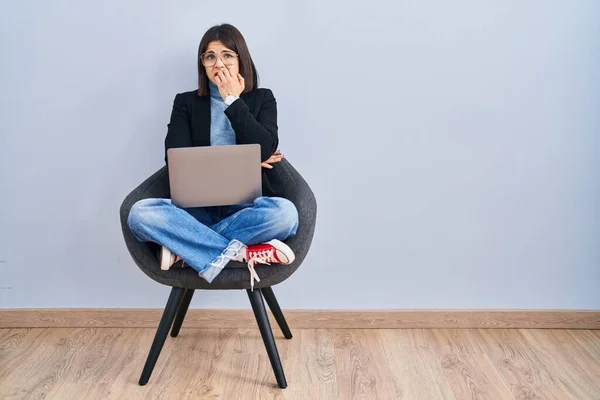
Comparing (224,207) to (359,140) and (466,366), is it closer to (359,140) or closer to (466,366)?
(359,140)

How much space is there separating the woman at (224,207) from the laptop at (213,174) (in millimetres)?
45

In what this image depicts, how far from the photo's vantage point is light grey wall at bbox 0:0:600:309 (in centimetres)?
241

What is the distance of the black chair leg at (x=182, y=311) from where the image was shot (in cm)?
237

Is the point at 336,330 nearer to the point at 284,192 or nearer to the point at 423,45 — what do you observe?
the point at 284,192

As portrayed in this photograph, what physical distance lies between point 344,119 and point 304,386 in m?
0.93

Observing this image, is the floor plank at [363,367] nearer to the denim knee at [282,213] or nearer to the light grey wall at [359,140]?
→ the light grey wall at [359,140]

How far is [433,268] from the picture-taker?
A: 2551mm

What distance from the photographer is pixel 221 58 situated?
2281 mm

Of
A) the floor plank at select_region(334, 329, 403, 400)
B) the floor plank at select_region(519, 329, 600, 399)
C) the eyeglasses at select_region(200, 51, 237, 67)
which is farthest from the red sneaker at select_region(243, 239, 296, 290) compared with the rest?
the floor plank at select_region(519, 329, 600, 399)

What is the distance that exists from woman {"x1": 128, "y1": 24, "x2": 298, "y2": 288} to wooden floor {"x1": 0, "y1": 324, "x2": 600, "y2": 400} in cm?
36

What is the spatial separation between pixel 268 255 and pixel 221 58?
2.28ft

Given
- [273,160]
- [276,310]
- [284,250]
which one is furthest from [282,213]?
[276,310]

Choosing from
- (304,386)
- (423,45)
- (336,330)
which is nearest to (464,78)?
(423,45)

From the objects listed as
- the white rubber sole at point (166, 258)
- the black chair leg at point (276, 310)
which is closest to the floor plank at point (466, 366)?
the black chair leg at point (276, 310)
